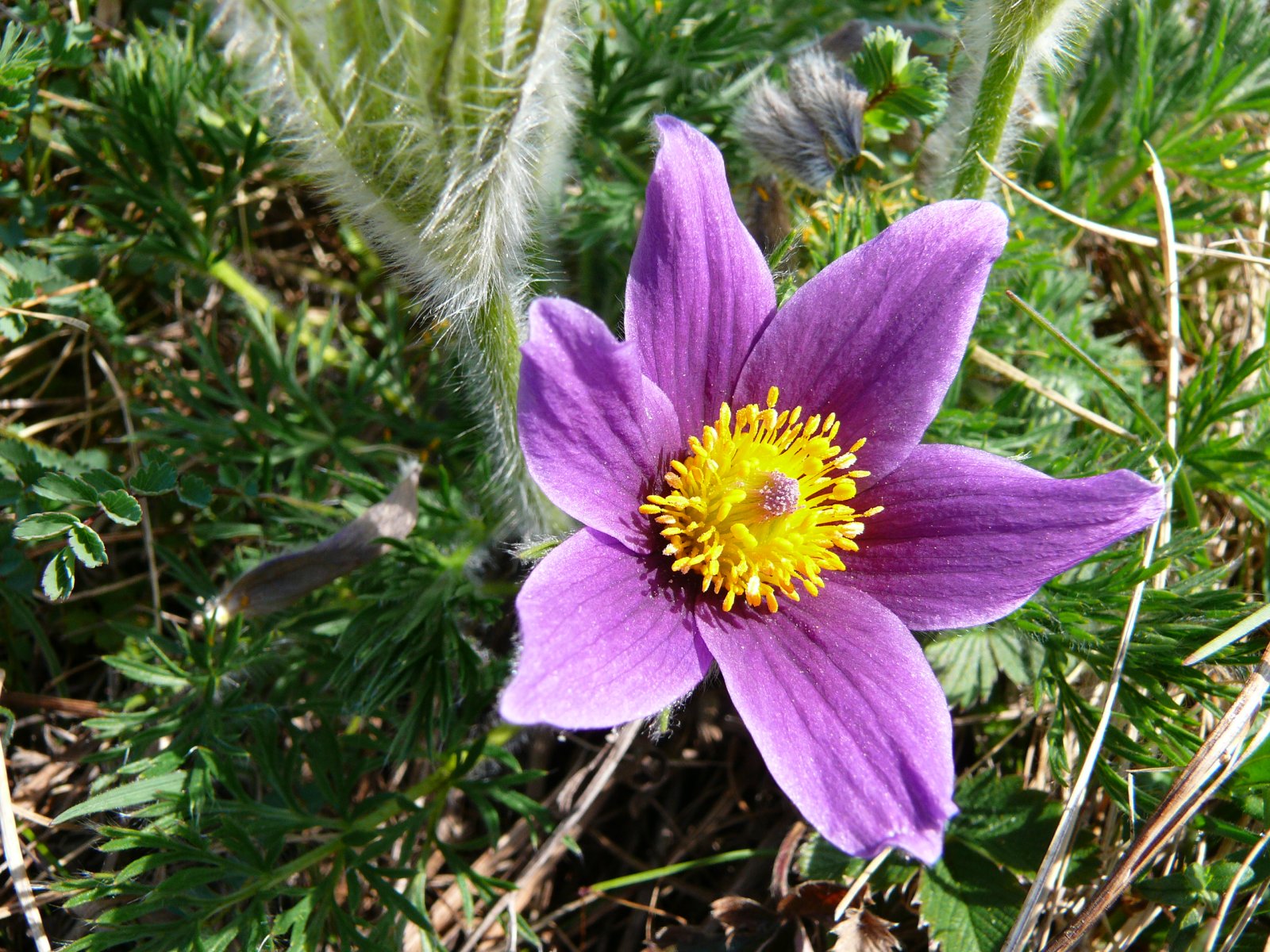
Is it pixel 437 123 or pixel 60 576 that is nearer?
pixel 437 123

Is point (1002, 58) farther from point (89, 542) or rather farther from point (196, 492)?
point (89, 542)

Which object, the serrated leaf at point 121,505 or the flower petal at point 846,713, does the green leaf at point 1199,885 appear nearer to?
the flower petal at point 846,713

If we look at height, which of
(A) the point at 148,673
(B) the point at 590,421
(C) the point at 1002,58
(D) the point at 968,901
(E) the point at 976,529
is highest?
(C) the point at 1002,58

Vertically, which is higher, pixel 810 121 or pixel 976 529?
pixel 810 121

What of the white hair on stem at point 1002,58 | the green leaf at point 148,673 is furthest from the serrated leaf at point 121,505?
the white hair on stem at point 1002,58

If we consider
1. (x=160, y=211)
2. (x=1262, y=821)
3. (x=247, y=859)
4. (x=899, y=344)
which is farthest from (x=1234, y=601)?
(x=160, y=211)

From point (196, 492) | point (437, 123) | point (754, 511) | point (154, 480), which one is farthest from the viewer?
point (196, 492)

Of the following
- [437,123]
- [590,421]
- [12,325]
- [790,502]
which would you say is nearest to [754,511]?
[790,502]

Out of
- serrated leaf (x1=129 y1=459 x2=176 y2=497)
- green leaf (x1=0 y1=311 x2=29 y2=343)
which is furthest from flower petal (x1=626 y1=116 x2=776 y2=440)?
green leaf (x1=0 y1=311 x2=29 y2=343)
